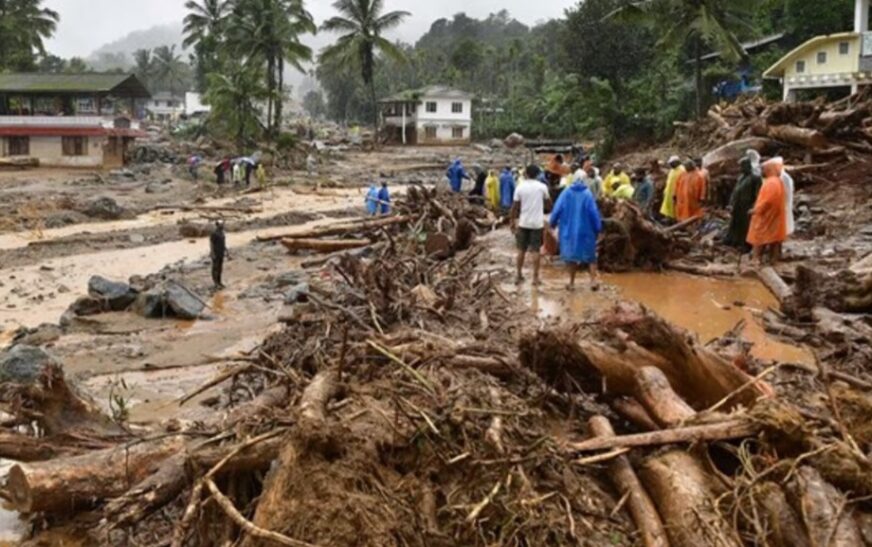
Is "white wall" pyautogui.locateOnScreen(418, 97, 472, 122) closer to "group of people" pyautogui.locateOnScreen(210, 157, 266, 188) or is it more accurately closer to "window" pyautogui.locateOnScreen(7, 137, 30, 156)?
"group of people" pyautogui.locateOnScreen(210, 157, 266, 188)

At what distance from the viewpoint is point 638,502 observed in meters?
4.00

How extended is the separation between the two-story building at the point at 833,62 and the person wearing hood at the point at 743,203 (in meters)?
14.4

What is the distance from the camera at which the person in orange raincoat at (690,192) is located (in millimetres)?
13359

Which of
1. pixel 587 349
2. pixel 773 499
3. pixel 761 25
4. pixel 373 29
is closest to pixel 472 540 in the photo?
pixel 773 499

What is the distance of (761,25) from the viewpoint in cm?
Result: 3572

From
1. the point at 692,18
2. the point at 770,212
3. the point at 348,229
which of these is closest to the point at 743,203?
the point at 770,212

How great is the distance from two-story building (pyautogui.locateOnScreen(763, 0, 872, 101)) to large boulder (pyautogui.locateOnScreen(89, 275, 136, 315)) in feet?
65.7

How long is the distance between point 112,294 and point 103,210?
47.9 feet

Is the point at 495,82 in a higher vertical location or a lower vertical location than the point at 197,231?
higher

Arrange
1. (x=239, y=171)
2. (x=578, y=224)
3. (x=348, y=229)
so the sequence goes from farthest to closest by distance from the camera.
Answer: (x=239, y=171), (x=348, y=229), (x=578, y=224)

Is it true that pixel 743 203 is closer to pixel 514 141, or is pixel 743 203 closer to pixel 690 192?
pixel 690 192

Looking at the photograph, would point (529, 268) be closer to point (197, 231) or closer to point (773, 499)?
point (773, 499)

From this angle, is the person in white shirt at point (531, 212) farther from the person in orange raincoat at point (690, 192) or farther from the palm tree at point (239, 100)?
the palm tree at point (239, 100)

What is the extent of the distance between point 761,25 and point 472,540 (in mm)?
36828
